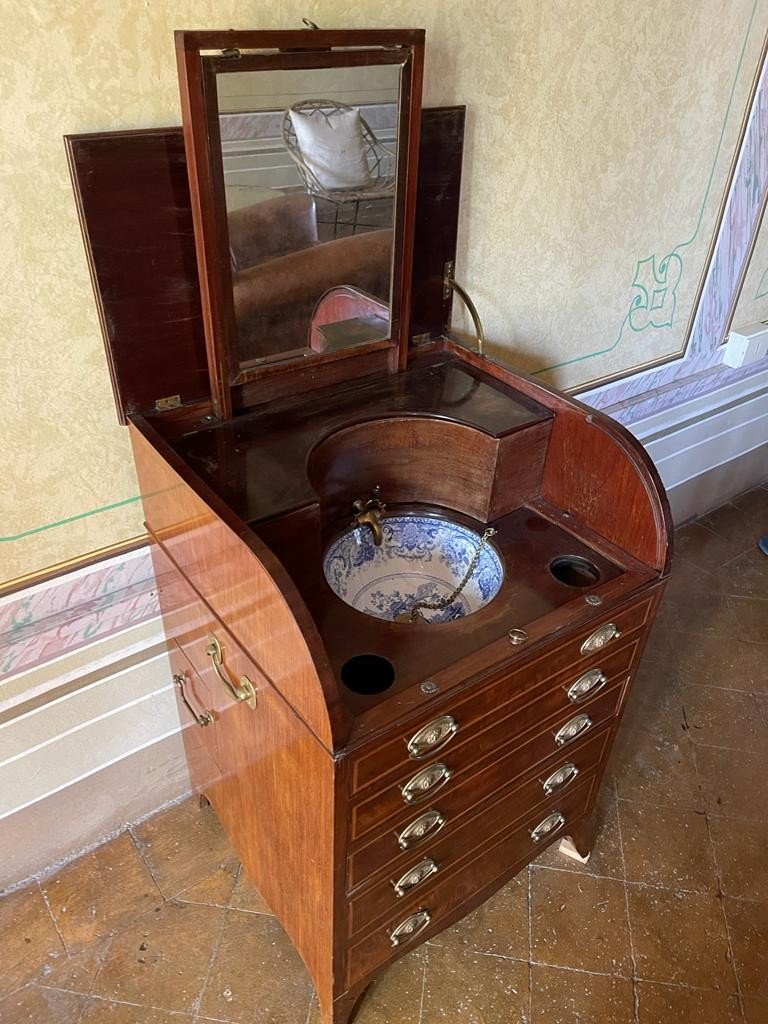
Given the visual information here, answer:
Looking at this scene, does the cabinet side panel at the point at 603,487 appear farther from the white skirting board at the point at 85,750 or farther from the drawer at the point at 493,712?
the white skirting board at the point at 85,750

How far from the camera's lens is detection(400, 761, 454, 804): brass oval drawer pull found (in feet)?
3.14

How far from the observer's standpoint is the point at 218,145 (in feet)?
3.09

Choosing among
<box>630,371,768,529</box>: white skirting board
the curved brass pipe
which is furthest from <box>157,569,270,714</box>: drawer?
<box>630,371,768,529</box>: white skirting board

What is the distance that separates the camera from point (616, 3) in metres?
1.28

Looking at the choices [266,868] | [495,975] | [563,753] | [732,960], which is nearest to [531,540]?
[563,753]

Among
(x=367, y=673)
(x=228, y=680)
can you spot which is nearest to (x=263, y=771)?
(x=228, y=680)

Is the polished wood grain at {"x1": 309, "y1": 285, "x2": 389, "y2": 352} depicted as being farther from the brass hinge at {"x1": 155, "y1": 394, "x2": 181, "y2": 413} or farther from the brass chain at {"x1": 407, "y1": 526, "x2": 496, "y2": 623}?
the brass chain at {"x1": 407, "y1": 526, "x2": 496, "y2": 623}

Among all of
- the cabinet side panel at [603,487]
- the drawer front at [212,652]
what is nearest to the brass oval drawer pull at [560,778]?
the cabinet side panel at [603,487]

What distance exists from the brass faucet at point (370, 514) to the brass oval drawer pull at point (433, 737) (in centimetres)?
32

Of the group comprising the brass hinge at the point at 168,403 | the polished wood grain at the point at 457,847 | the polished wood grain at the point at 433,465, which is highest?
the brass hinge at the point at 168,403

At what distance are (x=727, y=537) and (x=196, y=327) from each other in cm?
193

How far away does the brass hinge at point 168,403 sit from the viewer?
1106mm

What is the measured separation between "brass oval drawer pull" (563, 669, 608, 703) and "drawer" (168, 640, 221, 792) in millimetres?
533

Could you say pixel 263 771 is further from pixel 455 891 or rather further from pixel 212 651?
pixel 455 891
